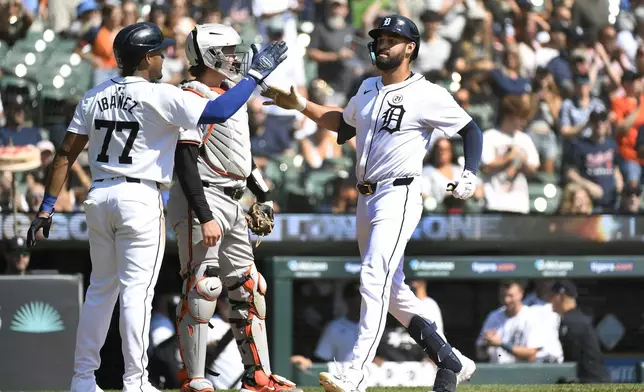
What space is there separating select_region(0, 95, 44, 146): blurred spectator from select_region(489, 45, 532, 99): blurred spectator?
4.39 m

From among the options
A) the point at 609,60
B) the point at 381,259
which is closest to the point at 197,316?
the point at 381,259

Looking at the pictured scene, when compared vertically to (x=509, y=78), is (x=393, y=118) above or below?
below

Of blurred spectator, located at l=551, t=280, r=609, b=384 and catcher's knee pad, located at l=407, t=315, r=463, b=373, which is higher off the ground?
catcher's knee pad, located at l=407, t=315, r=463, b=373

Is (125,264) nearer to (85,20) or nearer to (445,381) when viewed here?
(445,381)

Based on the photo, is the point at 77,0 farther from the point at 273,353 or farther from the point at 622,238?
the point at 622,238

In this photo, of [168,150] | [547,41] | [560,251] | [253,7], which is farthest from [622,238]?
[168,150]

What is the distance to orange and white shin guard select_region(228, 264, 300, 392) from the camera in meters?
6.24

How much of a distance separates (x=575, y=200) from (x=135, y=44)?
6500 mm

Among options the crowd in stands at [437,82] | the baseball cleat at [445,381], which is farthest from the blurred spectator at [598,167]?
the baseball cleat at [445,381]

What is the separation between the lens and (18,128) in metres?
10.5

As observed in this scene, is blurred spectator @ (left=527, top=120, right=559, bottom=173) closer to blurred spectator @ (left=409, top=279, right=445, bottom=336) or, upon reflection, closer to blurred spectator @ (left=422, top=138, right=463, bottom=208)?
blurred spectator @ (left=422, top=138, right=463, bottom=208)

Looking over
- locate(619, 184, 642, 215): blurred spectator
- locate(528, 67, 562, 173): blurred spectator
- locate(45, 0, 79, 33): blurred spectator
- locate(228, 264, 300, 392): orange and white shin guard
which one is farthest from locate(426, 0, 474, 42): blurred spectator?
locate(228, 264, 300, 392): orange and white shin guard

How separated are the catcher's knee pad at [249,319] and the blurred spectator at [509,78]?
5.89 metres

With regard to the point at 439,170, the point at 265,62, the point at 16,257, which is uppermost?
the point at 265,62
